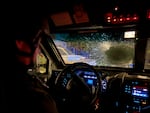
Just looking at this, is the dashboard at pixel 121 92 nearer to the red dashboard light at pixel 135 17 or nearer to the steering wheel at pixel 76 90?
the steering wheel at pixel 76 90

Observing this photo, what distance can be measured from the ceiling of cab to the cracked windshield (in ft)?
1.21

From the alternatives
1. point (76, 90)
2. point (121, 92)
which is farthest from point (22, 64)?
point (121, 92)

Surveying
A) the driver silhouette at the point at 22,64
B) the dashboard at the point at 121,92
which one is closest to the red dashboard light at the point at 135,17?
the dashboard at the point at 121,92

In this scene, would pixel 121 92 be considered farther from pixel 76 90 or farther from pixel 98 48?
pixel 98 48

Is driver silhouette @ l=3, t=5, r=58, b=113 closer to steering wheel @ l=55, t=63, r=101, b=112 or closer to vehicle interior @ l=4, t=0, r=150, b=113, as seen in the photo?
vehicle interior @ l=4, t=0, r=150, b=113

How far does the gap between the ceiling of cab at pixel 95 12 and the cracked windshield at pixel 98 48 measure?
14.5 inches

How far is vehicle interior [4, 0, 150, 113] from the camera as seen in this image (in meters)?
2.42

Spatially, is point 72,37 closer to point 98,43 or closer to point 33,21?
point 98,43

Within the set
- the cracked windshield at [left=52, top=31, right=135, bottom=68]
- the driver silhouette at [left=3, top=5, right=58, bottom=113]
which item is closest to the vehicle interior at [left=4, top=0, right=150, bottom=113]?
the cracked windshield at [left=52, top=31, right=135, bottom=68]

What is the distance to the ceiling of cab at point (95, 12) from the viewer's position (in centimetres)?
280

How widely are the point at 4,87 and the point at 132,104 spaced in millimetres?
1760

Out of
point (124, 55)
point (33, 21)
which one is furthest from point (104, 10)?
point (33, 21)

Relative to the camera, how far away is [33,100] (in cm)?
133

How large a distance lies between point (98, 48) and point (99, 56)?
120mm
